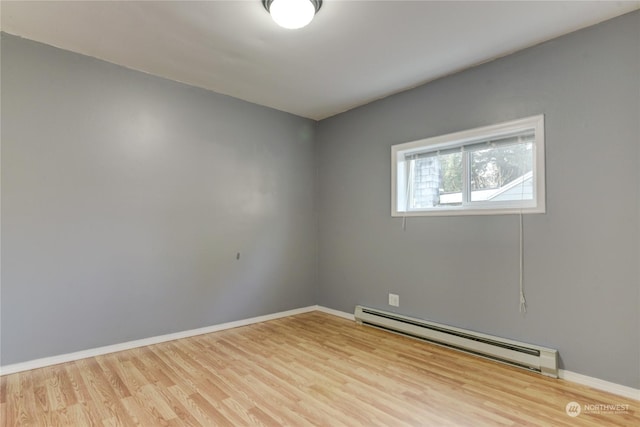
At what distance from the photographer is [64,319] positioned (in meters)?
2.56

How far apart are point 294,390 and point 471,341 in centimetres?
156

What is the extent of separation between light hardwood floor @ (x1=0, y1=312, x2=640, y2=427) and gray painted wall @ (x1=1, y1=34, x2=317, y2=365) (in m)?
0.43

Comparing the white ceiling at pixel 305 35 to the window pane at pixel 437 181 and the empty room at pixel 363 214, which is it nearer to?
the empty room at pixel 363 214

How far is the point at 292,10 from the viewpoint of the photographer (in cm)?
198

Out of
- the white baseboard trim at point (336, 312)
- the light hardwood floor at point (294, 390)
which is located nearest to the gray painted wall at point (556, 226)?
the light hardwood floor at point (294, 390)

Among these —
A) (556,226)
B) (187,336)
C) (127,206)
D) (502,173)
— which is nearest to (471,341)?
(556,226)

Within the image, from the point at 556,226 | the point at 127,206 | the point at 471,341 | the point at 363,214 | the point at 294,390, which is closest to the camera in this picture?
the point at 294,390

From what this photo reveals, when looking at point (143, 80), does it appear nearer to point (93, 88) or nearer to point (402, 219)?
point (93, 88)

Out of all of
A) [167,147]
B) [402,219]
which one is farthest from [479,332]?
[167,147]

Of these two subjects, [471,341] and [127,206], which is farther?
[127,206]

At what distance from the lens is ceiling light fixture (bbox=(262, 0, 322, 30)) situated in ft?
6.40

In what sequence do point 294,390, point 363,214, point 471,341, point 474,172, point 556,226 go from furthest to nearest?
point 363,214
point 474,172
point 471,341
point 556,226
point 294,390

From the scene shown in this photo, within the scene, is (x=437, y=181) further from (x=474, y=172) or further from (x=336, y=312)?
(x=336, y=312)

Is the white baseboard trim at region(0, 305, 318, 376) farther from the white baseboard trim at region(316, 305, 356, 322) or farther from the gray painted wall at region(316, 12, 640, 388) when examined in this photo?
the gray painted wall at region(316, 12, 640, 388)
